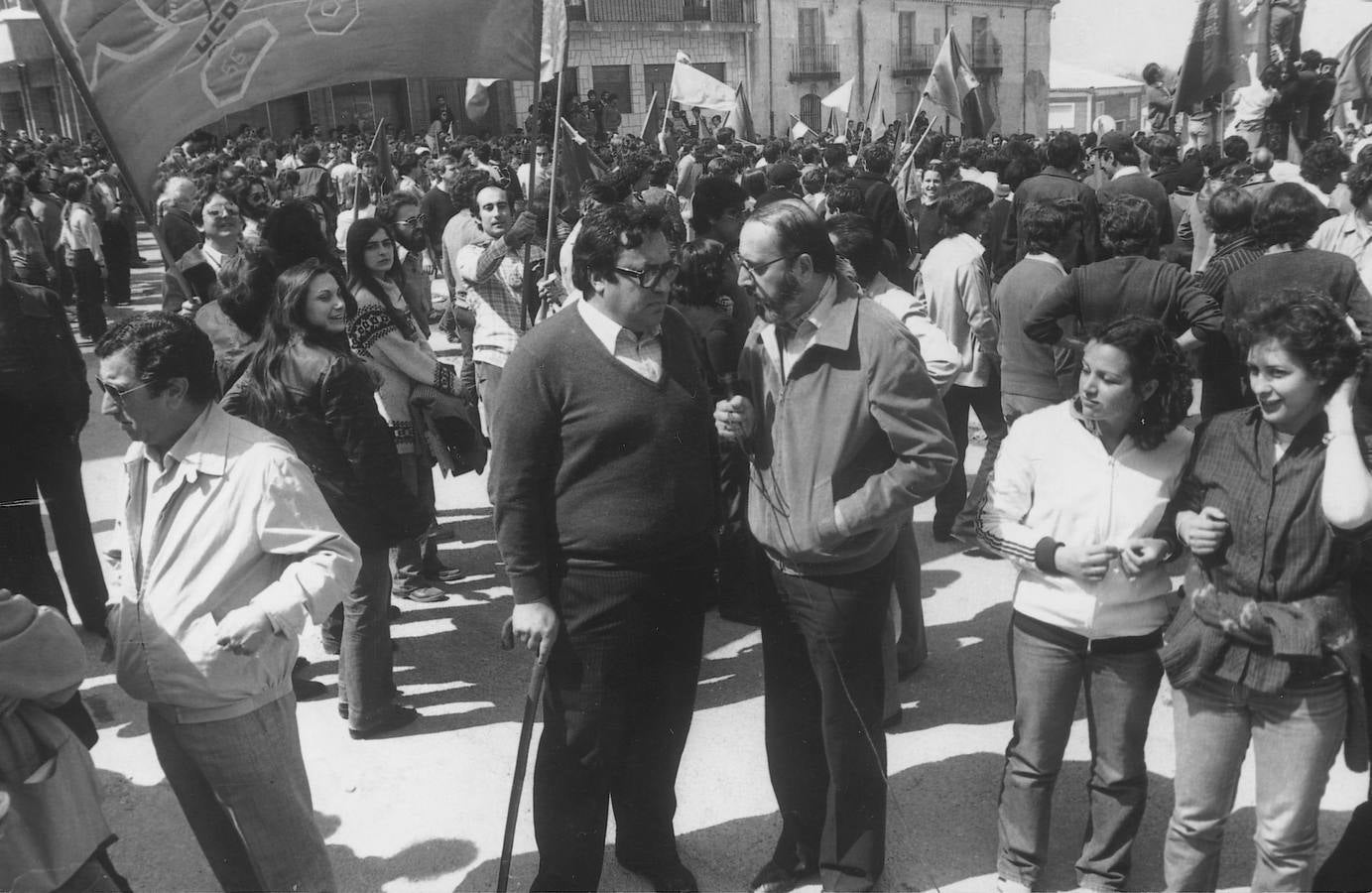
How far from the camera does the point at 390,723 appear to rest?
4.25 m

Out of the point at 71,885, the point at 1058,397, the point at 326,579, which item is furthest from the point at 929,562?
the point at 71,885

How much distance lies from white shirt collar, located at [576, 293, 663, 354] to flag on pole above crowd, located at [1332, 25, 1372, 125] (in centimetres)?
922

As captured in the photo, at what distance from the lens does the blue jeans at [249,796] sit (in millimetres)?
2631

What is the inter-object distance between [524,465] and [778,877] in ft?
4.57

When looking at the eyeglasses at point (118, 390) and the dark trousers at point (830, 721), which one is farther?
the dark trousers at point (830, 721)

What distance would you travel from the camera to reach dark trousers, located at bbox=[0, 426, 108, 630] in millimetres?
4523

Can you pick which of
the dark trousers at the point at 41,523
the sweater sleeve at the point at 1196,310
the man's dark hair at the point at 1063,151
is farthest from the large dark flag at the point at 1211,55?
the dark trousers at the point at 41,523

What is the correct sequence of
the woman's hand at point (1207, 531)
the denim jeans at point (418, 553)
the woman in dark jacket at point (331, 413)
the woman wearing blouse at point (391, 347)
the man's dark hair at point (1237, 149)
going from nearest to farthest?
the woman's hand at point (1207, 531) < the woman in dark jacket at point (331, 413) < the woman wearing blouse at point (391, 347) < the denim jeans at point (418, 553) < the man's dark hair at point (1237, 149)

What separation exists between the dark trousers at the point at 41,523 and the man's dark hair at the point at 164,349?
237cm

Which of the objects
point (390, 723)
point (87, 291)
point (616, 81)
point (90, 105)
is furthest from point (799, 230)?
point (616, 81)

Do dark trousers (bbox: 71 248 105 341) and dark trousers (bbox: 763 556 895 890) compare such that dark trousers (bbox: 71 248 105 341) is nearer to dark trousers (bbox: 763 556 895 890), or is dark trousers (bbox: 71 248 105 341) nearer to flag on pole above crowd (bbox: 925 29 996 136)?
flag on pole above crowd (bbox: 925 29 996 136)

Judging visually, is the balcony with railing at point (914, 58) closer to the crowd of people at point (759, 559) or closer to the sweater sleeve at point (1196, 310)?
the sweater sleeve at point (1196, 310)

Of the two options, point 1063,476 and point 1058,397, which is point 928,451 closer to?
point 1063,476

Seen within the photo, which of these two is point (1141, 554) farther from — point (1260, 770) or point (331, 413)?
point (331, 413)
